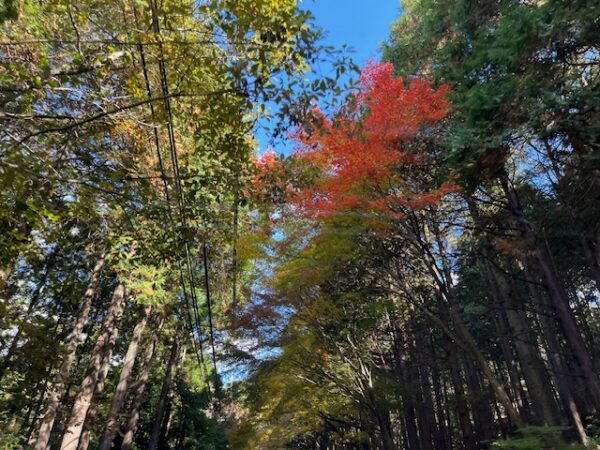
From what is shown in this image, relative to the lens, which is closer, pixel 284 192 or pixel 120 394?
pixel 284 192

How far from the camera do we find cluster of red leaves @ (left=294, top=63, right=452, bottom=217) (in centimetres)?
927

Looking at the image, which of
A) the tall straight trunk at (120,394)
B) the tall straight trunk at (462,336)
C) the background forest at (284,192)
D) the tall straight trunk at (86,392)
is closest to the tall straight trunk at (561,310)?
the background forest at (284,192)

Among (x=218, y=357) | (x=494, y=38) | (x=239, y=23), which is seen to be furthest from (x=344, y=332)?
(x=239, y=23)

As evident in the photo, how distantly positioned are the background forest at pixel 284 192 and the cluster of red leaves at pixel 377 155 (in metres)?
0.06

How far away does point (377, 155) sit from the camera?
9.53 meters

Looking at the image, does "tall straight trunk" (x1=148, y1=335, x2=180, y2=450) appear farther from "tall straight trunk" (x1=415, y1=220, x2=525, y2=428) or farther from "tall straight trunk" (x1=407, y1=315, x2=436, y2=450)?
"tall straight trunk" (x1=415, y1=220, x2=525, y2=428)

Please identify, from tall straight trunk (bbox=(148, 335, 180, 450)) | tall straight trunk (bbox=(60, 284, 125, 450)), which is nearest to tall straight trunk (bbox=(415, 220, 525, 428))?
tall straight trunk (bbox=(60, 284, 125, 450))

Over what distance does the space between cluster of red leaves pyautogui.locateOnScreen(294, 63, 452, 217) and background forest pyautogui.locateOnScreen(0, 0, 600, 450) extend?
58mm

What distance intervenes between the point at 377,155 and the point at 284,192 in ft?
17.4

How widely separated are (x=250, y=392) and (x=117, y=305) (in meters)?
7.99

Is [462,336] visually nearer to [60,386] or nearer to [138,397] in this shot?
[60,386]

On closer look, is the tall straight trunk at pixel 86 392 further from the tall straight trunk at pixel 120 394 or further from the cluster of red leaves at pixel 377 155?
the cluster of red leaves at pixel 377 155

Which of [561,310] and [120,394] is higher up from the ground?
[561,310]

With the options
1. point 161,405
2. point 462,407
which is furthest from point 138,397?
point 462,407
